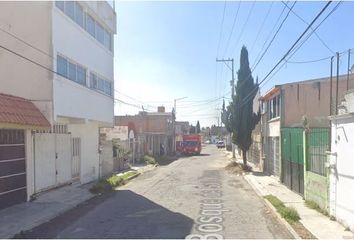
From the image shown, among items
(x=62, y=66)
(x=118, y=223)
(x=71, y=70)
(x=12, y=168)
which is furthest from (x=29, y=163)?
(x=118, y=223)

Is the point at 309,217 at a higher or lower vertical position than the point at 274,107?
lower

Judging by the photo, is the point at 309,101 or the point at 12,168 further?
the point at 309,101

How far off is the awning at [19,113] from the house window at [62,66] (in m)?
1.91

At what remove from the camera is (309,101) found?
2489 centimetres

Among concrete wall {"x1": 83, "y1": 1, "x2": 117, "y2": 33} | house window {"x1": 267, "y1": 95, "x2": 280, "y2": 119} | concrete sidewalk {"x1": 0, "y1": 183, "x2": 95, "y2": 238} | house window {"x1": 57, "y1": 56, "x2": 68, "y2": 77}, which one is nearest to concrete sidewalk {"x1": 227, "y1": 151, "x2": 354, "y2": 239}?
house window {"x1": 267, "y1": 95, "x2": 280, "y2": 119}

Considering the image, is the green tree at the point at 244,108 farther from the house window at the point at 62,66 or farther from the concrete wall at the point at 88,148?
the house window at the point at 62,66

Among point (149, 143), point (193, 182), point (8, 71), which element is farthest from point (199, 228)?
point (149, 143)

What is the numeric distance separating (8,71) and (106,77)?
A: 8.64 meters

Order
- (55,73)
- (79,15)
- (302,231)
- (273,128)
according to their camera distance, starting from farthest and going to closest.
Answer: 1. (273,128)
2. (79,15)
3. (55,73)
4. (302,231)

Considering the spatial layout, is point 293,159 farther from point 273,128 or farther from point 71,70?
point 71,70

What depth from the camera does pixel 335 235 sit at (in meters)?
10.6

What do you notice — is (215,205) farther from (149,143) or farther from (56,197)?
(149,143)

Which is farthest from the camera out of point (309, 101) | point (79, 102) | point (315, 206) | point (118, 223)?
point (309, 101)

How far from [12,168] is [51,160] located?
3.77 meters
